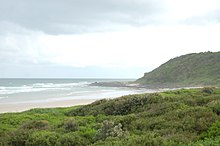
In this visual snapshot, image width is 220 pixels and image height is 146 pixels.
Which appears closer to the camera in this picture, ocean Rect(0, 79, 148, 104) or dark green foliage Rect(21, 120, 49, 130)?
dark green foliage Rect(21, 120, 49, 130)

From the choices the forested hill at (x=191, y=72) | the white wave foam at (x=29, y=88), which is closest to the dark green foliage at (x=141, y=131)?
the white wave foam at (x=29, y=88)

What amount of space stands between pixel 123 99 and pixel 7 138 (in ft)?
24.9

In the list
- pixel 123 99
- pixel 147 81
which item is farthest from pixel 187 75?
pixel 123 99

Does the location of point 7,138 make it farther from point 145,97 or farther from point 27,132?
point 145,97

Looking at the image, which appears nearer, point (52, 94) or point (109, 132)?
point (109, 132)

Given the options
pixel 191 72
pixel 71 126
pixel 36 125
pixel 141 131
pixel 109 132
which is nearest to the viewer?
pixel 109 132

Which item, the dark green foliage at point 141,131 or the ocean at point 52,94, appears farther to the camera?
the ocean at point 52,94

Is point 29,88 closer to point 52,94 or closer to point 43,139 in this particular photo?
point 52,94

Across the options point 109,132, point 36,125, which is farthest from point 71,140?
point 36,125

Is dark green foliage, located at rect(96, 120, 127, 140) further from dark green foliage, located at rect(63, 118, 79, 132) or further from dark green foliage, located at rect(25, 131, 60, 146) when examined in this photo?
dark green foliage, located at rect(63, 118, 79, 132)

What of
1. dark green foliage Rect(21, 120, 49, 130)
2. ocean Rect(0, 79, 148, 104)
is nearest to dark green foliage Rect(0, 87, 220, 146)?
dark green foliage Rect(21, 120, 49, 130)

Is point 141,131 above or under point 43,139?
above

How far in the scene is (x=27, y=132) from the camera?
11828 mm

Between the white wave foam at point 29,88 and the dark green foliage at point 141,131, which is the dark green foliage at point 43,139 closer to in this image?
the dark green foliage at point 141,131
